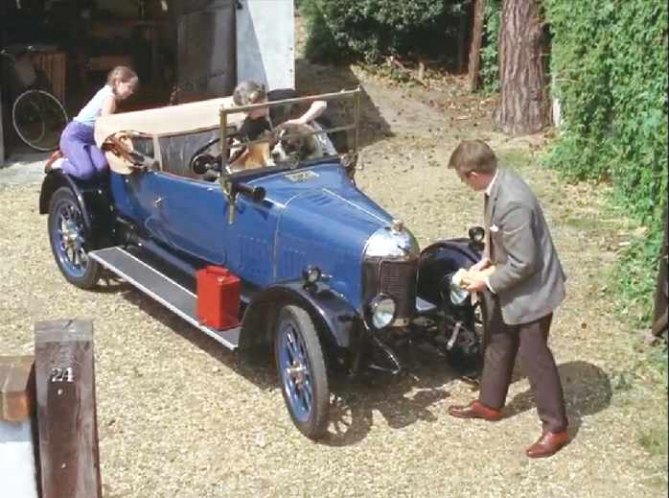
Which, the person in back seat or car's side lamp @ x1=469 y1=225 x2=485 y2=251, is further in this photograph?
the person in back seat

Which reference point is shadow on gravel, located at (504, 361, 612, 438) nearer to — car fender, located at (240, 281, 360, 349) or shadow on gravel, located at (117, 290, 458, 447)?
shadow on gravel, located at (117, 290, 458, 447)

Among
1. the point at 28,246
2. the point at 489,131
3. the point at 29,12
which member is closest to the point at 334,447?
the point at 28,246

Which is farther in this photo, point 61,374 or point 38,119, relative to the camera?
point 38,119

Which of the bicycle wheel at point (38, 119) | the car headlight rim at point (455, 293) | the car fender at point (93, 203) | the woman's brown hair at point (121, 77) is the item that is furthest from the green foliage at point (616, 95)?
the bicycle wheel at point (38, 119)

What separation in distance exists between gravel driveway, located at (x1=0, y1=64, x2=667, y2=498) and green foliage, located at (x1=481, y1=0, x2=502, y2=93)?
7339mm

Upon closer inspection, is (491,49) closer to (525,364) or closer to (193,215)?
(193,215)

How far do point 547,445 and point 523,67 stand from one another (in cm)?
864

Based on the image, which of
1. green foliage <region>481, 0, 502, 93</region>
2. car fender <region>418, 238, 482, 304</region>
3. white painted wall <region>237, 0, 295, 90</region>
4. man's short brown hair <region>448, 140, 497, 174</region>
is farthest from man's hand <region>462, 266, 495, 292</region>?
green foliage <region>481, 0, 502, 93</region>

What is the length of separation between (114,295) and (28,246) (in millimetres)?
1638

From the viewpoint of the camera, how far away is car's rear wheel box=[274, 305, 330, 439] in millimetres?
6059

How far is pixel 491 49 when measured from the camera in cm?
1644

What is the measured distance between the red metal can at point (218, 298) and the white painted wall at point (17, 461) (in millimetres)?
2162

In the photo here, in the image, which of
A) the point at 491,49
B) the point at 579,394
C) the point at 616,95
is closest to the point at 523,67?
the point at 491,49

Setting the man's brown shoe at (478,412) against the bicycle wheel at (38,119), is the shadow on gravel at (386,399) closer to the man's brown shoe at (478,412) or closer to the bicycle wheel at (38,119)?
the man's brown shoe at (478,412)
